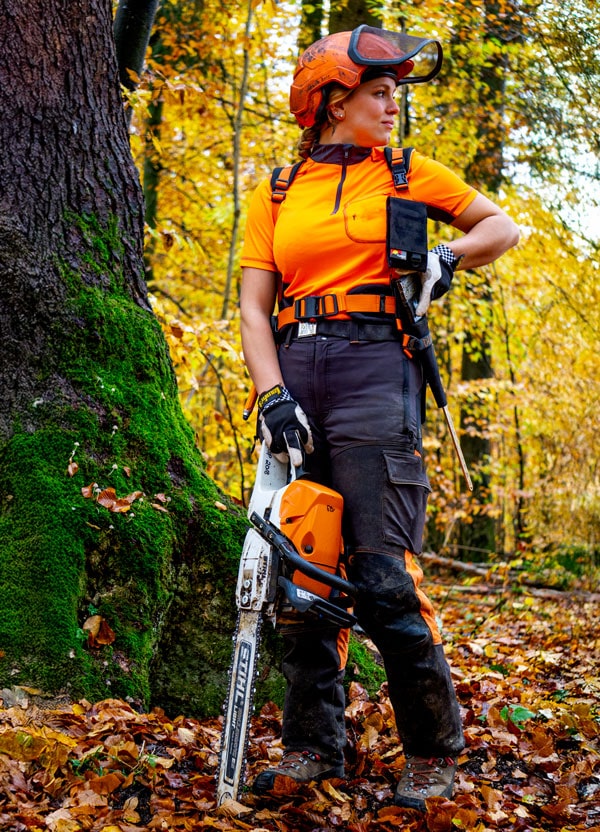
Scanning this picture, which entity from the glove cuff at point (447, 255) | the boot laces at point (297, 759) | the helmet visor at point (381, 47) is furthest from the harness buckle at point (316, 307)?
the boot laces at point (297, 759)

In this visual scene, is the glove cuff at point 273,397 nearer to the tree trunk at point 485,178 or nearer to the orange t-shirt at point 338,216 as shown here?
the orange t-shirt at point 338,216

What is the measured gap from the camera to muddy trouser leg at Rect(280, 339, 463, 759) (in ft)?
8.93

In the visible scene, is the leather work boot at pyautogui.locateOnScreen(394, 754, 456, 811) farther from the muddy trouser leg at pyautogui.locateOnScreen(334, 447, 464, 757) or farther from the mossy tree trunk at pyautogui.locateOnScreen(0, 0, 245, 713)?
the mossy tree trunk at pyautogui.locateOnScreen(0, 0, 245, 713)

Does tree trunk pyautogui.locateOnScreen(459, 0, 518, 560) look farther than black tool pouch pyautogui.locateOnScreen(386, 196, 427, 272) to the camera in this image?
Yes

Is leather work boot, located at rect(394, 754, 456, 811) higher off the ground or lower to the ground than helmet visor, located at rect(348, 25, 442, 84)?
lower

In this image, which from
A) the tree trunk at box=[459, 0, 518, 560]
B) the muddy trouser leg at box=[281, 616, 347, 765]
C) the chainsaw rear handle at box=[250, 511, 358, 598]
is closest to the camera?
the chainsaw rear handle at box=[250, 511, 358, 598]

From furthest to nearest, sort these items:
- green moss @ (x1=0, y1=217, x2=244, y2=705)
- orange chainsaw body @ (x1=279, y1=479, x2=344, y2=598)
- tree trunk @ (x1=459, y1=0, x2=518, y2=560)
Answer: tree trunk @ (x1=459, y1=0, x2=518, y2=560) → green moss @ (x1=0, y1=217, x2=244, y2=705) → orange chainsaw body @ (x1=279, y1=479, x2=344, y2=598)

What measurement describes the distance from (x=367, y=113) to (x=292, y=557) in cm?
170

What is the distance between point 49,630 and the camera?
120 inches

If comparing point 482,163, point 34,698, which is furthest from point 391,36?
point 482,163

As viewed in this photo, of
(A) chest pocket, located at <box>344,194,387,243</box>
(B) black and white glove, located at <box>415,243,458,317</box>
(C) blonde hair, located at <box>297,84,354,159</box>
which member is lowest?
(B) black and white glove, located at <box>415,243,458,317</box>

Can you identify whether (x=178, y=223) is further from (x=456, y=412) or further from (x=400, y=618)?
(x=400, y=618)

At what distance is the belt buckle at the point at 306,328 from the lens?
2.89 metres

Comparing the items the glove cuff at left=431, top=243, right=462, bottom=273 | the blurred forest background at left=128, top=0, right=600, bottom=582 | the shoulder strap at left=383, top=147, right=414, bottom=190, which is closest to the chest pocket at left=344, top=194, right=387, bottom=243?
the shoulder strap at left=383, top=147, right=414, bottom=190
